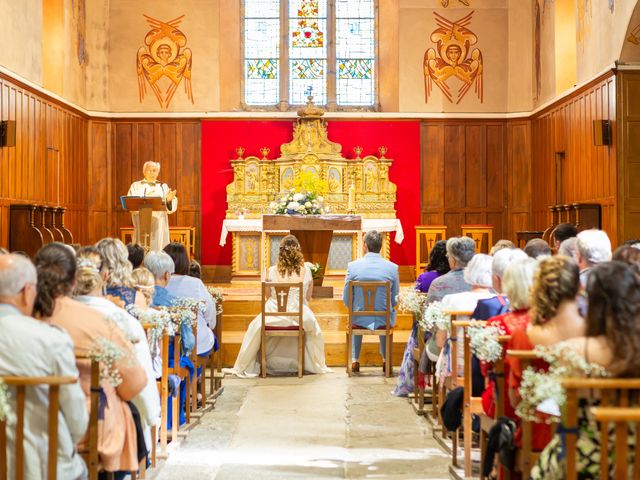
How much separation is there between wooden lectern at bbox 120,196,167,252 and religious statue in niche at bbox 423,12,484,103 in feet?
23.7

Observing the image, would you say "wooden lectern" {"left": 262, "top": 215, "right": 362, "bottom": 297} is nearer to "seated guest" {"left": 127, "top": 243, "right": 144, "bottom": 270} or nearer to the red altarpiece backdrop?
"seated guest" {"left": 127, "top": 243, "right": 144, "bottom": 270}

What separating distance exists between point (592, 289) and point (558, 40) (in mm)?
12831

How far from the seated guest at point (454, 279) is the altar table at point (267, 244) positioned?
7.94 metres

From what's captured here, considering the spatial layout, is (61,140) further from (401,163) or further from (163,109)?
(401,163)

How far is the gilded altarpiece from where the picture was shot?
1650 cm

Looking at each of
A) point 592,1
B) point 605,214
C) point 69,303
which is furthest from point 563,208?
point 69,303

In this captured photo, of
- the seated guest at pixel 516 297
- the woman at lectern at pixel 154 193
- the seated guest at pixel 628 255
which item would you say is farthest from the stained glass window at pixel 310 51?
the seated guest at pixel 516 297

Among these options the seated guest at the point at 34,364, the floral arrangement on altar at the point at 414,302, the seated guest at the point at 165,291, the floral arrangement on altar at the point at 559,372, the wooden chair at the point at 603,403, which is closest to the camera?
the wooden chair at the point at 603,403

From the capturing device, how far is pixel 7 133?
12250 millimetres

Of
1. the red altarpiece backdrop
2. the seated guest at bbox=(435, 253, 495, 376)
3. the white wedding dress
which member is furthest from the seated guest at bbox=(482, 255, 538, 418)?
the red altarpiece backdrop

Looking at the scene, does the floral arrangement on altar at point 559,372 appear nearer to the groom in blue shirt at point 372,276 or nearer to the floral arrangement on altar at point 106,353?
the floral arrangement on altar at point 106,353

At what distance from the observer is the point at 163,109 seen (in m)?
17.1

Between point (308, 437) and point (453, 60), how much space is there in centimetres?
1173

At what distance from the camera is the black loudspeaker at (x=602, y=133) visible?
1247 cm
